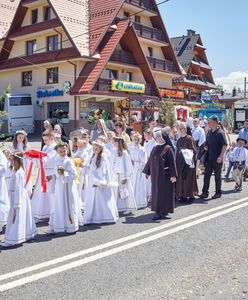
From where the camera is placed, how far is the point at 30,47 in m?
33.9

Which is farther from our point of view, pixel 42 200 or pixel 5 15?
pixel 5 15

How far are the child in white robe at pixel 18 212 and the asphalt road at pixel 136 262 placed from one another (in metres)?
0.19

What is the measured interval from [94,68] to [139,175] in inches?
816

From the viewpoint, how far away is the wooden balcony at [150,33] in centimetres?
3578

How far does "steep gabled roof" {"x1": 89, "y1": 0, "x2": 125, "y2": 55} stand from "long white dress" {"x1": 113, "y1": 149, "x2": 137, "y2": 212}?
21.7 m

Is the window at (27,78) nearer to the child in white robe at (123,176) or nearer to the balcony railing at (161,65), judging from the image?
the balcony railing at (161,65)

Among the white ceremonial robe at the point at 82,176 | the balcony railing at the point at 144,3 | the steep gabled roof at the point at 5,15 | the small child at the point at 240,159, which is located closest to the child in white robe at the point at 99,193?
the white ceremonial robe at the point at 82,176

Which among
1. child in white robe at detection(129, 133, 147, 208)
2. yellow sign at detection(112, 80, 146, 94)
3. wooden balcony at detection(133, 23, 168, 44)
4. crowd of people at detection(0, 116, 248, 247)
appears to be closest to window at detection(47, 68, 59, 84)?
yellow sign at detection(112, 80, 146, 94)

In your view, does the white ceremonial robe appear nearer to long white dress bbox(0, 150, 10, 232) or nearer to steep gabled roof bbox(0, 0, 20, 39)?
long white dress bbox(0, 150, 10, 232)

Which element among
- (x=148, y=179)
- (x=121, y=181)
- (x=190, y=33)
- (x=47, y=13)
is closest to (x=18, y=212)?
(x=121, y=181)

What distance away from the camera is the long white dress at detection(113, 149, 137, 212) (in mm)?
8953

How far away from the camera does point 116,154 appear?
909 cm

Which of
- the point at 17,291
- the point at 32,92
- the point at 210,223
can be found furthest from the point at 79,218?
the point at 32,92

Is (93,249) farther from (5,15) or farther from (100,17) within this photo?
(5,15)
